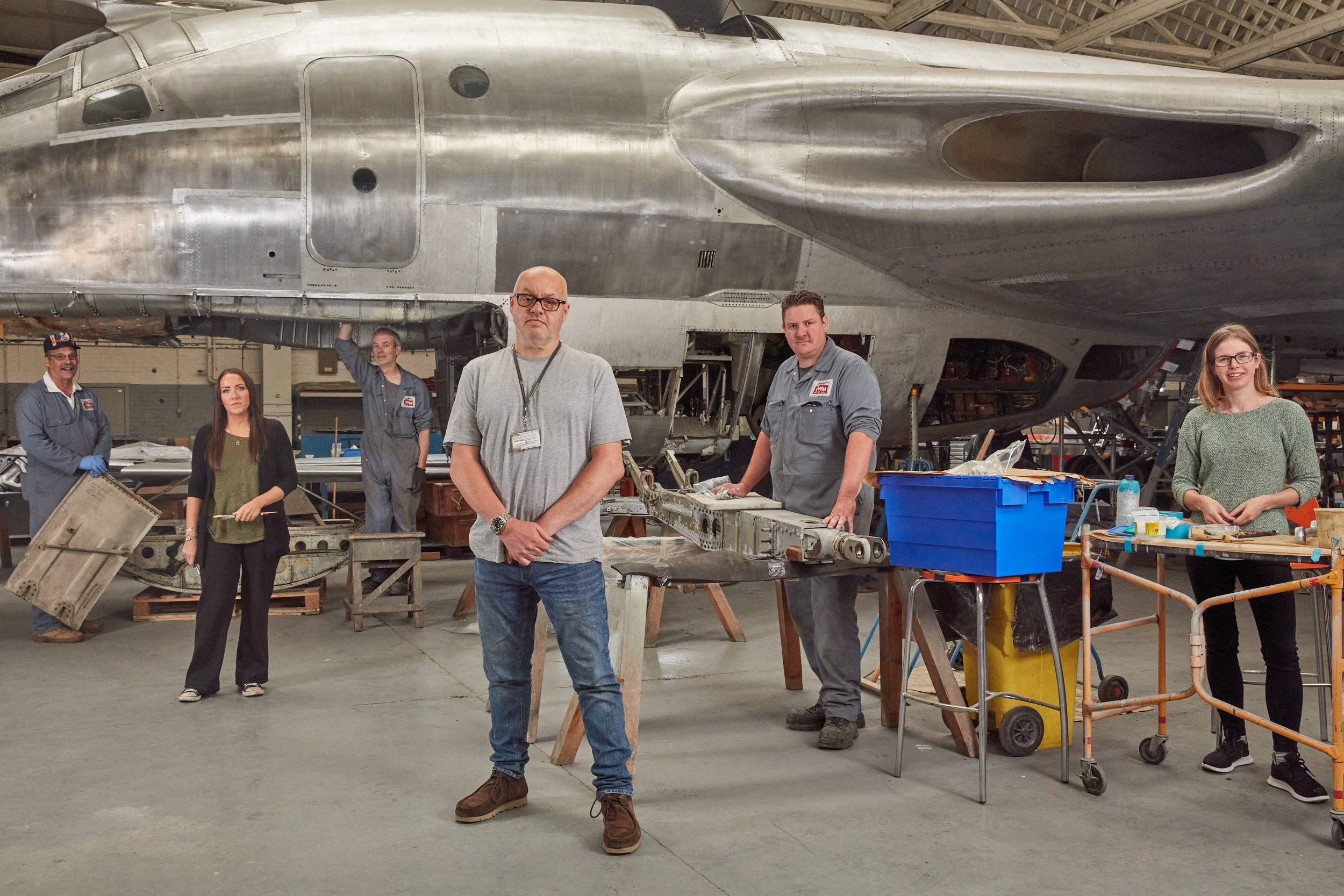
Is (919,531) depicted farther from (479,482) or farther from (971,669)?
(479,482)

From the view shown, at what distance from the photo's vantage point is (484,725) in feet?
15.6

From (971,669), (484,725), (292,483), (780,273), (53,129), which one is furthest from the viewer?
(780,273)

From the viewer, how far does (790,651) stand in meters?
5.42

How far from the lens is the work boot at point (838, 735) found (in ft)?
14.4

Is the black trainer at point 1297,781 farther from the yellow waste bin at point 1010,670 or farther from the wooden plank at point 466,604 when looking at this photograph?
the wooden plank at point 466,604

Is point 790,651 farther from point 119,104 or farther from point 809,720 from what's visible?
point 119,104

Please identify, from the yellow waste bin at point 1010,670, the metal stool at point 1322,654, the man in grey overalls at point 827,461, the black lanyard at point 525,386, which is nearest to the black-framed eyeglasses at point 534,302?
the black lanyard at point 525,386

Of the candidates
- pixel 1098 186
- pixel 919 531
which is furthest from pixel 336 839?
pixel 1098 186

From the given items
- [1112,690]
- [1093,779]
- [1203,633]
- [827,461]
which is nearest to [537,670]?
[827,461]

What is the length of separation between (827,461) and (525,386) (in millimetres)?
1600

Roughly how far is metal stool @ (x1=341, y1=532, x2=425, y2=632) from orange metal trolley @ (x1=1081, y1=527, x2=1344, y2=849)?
4.57m

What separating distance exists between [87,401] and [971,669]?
6143 mm

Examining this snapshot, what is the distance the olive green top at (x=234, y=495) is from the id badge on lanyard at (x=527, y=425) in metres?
2.40

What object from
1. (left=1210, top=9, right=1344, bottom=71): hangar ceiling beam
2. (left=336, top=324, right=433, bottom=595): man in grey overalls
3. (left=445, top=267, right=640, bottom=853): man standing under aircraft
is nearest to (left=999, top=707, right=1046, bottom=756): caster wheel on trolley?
(left=445, top=267, right=640, bottom=853): man standing under aircraft
